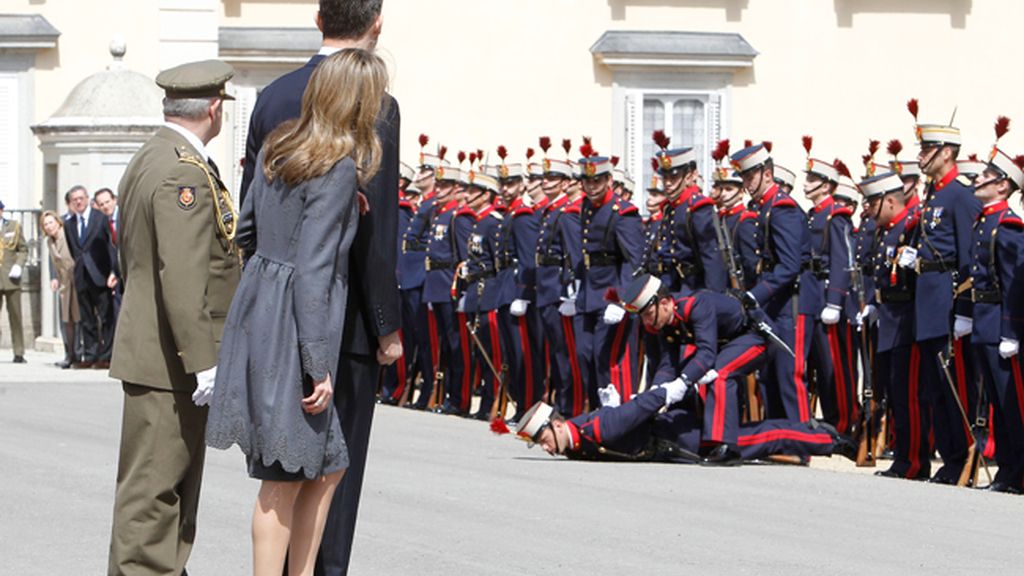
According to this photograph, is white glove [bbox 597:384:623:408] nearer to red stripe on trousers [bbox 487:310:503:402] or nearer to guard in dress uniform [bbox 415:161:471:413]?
red stripe on trousers [bbox 487:310:503:402]

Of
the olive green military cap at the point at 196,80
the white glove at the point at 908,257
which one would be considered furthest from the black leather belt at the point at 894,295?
the olive green military cap at the point at 196,80

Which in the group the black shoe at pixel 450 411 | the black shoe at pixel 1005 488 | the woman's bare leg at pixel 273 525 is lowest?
the black shoe at pixel 450 411

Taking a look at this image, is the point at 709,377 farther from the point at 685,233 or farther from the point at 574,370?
the point at 574,370

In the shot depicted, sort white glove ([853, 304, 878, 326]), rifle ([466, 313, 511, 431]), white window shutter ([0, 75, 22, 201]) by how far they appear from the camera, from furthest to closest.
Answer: white window shutter ([0, 75, 22, 201]), rifle ([466, 313, 511, 431]), white glove ([853, 304, 878, 326])

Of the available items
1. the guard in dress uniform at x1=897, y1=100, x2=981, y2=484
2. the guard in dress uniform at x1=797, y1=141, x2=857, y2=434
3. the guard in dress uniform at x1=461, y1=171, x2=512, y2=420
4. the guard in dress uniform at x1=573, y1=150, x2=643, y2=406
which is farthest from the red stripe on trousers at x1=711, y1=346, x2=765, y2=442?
the guard in dress uniform at x1=461, y1=171, x2=512, y2=420

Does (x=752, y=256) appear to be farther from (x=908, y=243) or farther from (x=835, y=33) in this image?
(x=835, y=33)

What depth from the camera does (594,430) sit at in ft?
40.7

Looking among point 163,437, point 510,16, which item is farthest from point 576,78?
point 163,437

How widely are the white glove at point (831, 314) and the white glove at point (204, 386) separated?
28.6ft

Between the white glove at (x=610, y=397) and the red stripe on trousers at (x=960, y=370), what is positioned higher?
Result: the red stripe on trousers at (x=960, y=370)

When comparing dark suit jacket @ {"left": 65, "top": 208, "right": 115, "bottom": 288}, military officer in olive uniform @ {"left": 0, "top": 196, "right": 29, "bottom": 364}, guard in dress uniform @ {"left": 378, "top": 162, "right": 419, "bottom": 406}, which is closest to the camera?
guard in dress uniform @ {"left": 378, "top": 162, "right": 419, "bottom": 406}

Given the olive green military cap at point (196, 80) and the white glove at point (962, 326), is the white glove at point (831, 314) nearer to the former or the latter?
the white glove at point (962, 326)

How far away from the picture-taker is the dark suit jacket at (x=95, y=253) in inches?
853

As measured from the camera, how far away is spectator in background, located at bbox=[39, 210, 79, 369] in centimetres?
2192
